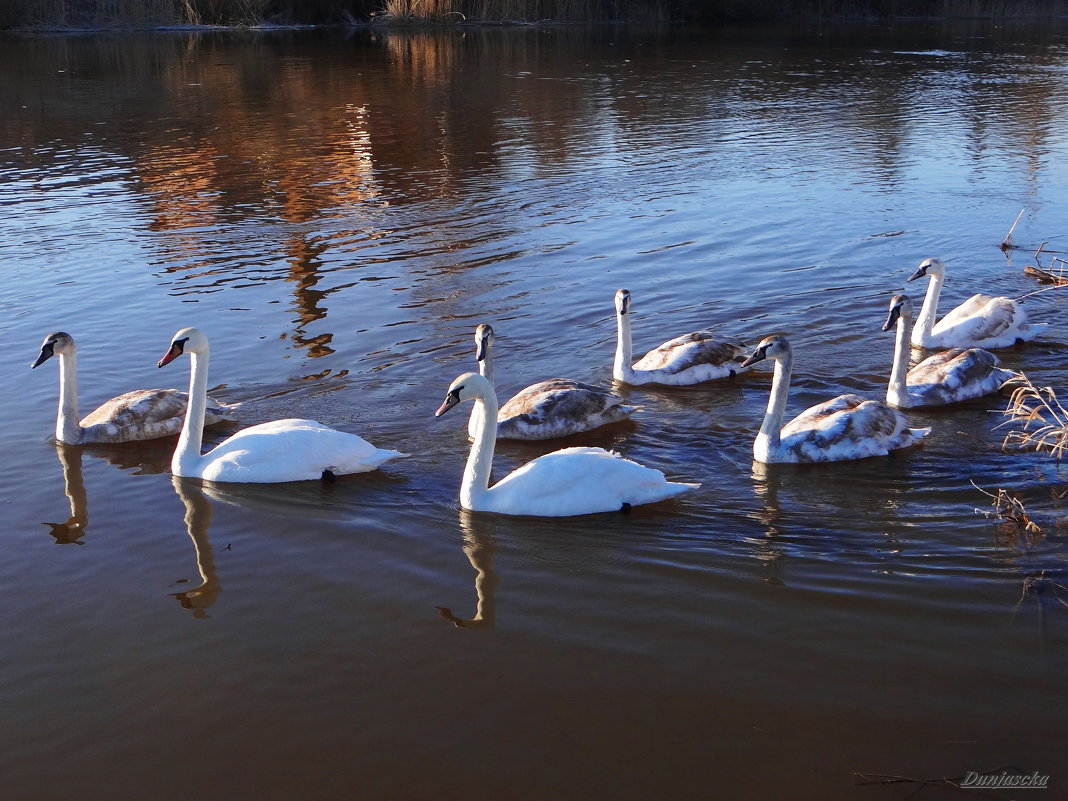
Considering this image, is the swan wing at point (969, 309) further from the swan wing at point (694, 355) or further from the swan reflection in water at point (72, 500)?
the swan reflection in water at point (72, 500)

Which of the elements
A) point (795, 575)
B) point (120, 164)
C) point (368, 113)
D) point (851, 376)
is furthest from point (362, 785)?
point (368, 113)

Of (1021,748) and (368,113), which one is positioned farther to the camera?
(368,113)

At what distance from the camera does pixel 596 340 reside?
11773 mm

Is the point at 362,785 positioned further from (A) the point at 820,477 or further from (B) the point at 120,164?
(B) the point at 120,164

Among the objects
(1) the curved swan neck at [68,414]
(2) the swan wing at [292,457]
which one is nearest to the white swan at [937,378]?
(2) the swan wing at [292,457]

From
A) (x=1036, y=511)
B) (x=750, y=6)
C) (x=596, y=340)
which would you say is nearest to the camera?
(x=1036, y=511)

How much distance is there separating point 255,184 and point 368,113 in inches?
324

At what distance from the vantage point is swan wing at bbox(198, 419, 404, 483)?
26.8ft

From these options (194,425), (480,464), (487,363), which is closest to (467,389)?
(480,464)

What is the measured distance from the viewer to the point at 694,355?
10.3 m

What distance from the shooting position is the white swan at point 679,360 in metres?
10.3

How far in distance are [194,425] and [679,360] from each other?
4.21 m

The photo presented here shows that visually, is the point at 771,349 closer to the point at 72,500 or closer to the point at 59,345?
the point at 72,500

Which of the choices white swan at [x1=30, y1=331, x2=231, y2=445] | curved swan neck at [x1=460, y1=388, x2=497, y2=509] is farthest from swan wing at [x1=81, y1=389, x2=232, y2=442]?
curved swan neck at [x1=460, y1=388, x2=497, y2=509]
